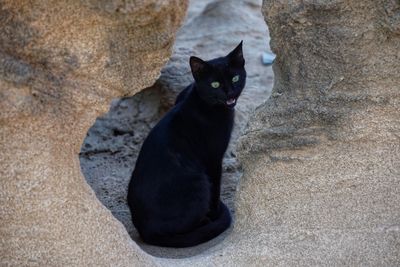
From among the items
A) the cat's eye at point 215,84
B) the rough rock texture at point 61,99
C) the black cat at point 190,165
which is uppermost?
the rough rock texture at point 61,99

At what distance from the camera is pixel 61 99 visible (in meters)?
2.17

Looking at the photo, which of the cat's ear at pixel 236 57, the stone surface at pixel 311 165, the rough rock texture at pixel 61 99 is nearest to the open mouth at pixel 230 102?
the cat's ear at pixel 236 57

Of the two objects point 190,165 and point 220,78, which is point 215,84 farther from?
point 190,165

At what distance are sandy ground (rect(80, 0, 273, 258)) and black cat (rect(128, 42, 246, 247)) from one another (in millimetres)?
86

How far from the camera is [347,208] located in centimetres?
246

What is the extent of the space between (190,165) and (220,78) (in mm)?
367

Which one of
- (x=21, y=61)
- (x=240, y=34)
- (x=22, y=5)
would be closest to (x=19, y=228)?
(x=21, y=61)

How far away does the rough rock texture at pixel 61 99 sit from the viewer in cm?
208

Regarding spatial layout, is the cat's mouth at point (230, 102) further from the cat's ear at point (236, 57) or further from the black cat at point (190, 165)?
the cat's ear at point (236, 57)

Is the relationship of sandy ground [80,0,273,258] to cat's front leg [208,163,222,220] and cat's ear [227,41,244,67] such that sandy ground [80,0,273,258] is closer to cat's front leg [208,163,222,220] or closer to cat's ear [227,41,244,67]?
cat's front leg [208,163,222,220]

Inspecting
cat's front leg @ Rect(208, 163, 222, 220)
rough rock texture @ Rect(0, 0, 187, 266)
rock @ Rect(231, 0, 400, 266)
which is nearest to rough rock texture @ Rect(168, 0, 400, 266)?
rock @ Rect(231, 0, 400, 266)

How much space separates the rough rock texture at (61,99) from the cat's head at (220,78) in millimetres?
850

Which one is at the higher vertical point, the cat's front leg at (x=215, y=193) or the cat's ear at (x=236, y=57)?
the cat's ear at (x=236, y=57)

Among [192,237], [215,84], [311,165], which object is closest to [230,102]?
[215,84]
